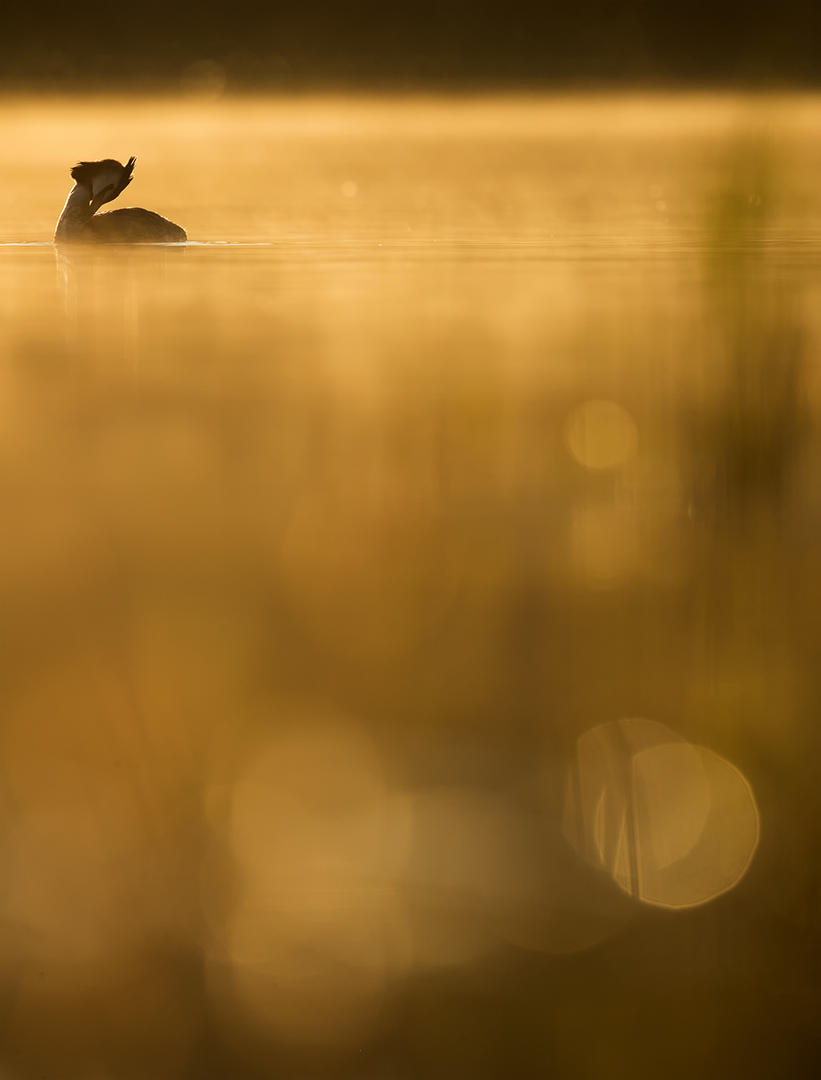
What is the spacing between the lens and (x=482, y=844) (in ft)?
5.67

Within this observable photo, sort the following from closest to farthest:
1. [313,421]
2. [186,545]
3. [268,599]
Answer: [268,599] → [186,545] → [313,421]

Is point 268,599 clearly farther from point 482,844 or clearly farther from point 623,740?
point 482,844

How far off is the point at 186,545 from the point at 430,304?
8.91 meters

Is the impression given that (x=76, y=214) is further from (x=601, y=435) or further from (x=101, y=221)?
(x=601, y=435)

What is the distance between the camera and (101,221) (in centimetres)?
2123

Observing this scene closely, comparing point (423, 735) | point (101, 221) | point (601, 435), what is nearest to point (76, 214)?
point (101, 221)

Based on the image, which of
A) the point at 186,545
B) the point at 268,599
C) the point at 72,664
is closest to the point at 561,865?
the point at 72,664

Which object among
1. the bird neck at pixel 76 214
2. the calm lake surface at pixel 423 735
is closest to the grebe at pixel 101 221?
the bird neck at pixel 76 214

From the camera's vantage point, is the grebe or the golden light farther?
the grebe

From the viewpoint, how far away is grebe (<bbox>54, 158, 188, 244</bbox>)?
21.2m

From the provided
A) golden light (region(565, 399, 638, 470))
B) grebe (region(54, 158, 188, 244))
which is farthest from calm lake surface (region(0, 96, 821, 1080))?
grebe (region(54, 158, 188, 244))

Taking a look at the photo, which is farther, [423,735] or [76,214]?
[76,214]

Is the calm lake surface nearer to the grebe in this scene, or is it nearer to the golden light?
the golden light

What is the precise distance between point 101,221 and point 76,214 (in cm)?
65
